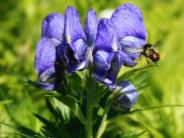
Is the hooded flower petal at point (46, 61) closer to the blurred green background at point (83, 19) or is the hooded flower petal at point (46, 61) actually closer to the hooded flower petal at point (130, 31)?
the hooded flower petal at point (130, 31)

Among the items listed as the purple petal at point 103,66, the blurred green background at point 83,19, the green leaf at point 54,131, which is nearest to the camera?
the purple petal at point 103,66

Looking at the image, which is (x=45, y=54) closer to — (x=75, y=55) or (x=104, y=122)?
(x=75, y=55)

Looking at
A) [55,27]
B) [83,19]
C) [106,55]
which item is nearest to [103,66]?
[106,55]

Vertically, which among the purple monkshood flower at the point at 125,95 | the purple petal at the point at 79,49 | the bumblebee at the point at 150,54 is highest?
the purple petal at the point at 79,49

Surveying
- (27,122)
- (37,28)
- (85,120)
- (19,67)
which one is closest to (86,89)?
(85,120)

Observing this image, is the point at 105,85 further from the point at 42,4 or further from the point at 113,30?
the point at 42,4

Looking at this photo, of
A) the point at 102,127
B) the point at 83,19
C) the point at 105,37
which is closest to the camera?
the point at 105,37

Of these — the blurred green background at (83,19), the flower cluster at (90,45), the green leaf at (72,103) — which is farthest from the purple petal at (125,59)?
the blurred green background at (83,19)
